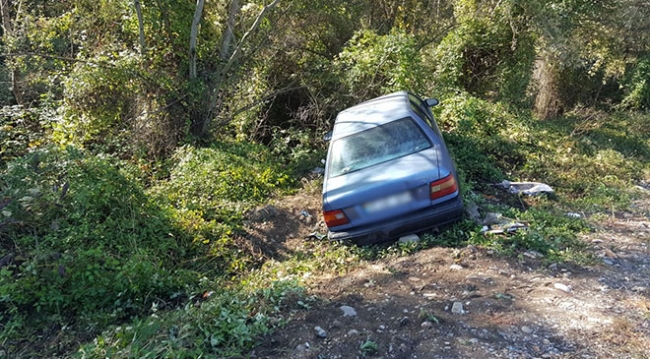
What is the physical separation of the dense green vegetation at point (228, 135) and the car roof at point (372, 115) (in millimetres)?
1563

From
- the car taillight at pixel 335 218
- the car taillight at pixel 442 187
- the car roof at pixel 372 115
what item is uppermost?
the car roof at pixel 372 115

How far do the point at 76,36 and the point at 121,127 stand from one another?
2.31m

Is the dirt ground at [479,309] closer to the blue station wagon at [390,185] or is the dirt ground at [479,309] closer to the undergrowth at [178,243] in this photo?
the undergrowth at [178,243]

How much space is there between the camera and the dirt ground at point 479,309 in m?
3.09

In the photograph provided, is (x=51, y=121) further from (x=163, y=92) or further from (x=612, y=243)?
(x=612, y=243)

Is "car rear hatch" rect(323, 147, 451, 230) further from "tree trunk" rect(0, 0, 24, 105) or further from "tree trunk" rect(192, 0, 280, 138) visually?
"tree trunk" rect(0, 0, 24, 105)

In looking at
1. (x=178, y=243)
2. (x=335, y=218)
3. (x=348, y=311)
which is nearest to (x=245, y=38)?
(x=178, y=243)

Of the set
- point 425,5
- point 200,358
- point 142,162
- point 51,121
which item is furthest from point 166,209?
point 425,5

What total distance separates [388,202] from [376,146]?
0.98 metres

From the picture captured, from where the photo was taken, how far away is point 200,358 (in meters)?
2.97

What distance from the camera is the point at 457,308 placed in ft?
11.7

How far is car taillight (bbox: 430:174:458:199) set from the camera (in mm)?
4805

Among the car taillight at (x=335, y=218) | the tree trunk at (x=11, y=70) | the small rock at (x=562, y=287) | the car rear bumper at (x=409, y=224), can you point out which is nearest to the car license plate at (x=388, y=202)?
the car rear bumper at (x=409, y=224)

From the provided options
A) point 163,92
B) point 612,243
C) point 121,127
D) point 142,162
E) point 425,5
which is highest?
point 425,5
